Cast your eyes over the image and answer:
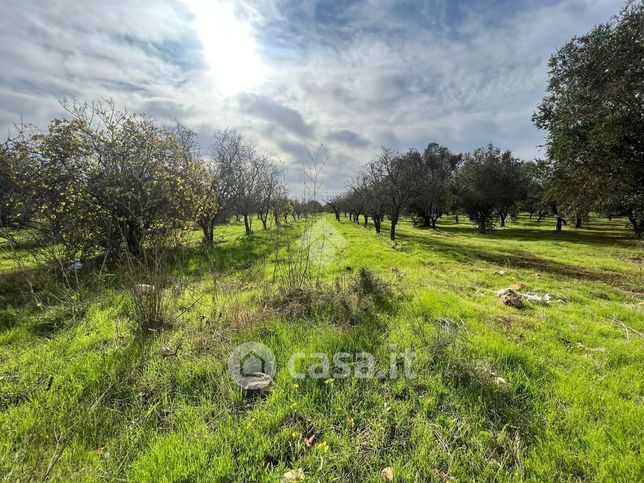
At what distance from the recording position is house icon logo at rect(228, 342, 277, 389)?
324 cm

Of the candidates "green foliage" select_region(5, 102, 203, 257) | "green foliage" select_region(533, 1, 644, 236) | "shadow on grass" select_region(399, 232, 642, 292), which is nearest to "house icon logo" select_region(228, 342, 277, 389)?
"green foliage" select_region(5, 102, 203, 257)

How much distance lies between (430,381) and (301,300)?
285cm

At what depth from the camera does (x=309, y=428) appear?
2.63 metres

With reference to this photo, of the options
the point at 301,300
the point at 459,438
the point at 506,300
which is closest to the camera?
the point at 459,438

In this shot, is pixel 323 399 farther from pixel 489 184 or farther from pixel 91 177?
pixel 489 184

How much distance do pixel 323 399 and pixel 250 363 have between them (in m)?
1.07

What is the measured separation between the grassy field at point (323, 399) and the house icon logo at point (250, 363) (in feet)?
0.36

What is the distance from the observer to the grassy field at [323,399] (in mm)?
2244

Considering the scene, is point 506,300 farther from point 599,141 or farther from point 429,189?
point 429,189

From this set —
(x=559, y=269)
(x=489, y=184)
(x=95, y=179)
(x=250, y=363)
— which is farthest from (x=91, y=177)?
(x=489, y=184)

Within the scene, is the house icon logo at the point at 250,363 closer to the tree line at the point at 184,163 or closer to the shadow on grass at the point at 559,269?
the tree line at the point at 184,163

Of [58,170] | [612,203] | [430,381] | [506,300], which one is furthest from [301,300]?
[612,203]

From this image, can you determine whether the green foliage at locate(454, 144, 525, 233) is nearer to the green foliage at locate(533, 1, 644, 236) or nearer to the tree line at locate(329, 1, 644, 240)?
the tree line at locate(329, 1, 644, 240)

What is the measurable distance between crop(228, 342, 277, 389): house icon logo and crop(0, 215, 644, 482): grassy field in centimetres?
11
